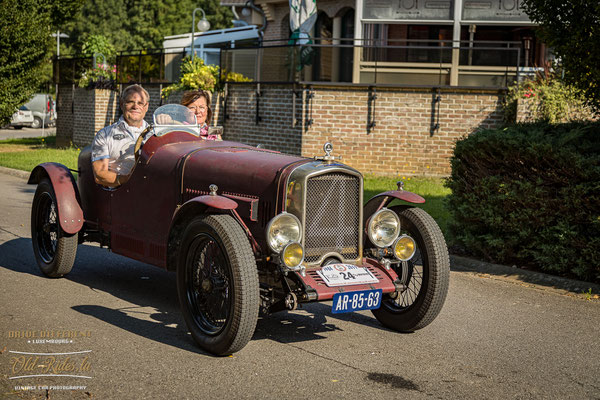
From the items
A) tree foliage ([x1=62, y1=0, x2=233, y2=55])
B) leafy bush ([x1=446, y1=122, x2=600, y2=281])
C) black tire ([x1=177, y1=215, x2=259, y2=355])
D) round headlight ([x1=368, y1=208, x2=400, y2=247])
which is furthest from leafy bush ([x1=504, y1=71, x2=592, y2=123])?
tree foliage ([x1=62, y1=0, x2=233, y2=55])

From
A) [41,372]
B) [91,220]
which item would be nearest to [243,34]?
[91,220]

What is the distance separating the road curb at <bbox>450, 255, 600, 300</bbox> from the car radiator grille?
2.92m

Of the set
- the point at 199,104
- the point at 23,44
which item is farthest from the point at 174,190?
the point at 23,44

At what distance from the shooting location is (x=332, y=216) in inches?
220

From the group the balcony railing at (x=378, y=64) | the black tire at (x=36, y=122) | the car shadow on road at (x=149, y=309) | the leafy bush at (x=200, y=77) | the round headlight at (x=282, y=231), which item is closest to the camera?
the round headlight at (x=282, y=231)

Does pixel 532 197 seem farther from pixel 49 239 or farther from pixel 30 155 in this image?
pixel 30 155

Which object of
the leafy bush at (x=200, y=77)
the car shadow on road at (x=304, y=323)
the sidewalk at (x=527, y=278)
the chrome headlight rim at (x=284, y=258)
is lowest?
the car shadow on road at (x=304, y=323)

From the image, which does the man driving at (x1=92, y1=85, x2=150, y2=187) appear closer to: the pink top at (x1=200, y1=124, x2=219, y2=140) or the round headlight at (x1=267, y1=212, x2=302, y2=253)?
the pink top at (x1=200, y1=124, x2=219, y2=140)

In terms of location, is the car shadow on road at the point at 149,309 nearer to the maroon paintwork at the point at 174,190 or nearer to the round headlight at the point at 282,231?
the maroon paintwork at the point at 174,190

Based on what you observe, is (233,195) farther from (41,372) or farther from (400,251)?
(41,372)

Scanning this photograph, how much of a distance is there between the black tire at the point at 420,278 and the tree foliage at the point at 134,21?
55082mm

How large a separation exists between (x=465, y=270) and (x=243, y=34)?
76.0 feet

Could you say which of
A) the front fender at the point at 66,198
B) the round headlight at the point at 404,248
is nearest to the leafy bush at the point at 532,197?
the round headlight at the point at 404,248

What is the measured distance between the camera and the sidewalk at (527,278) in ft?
24.4
